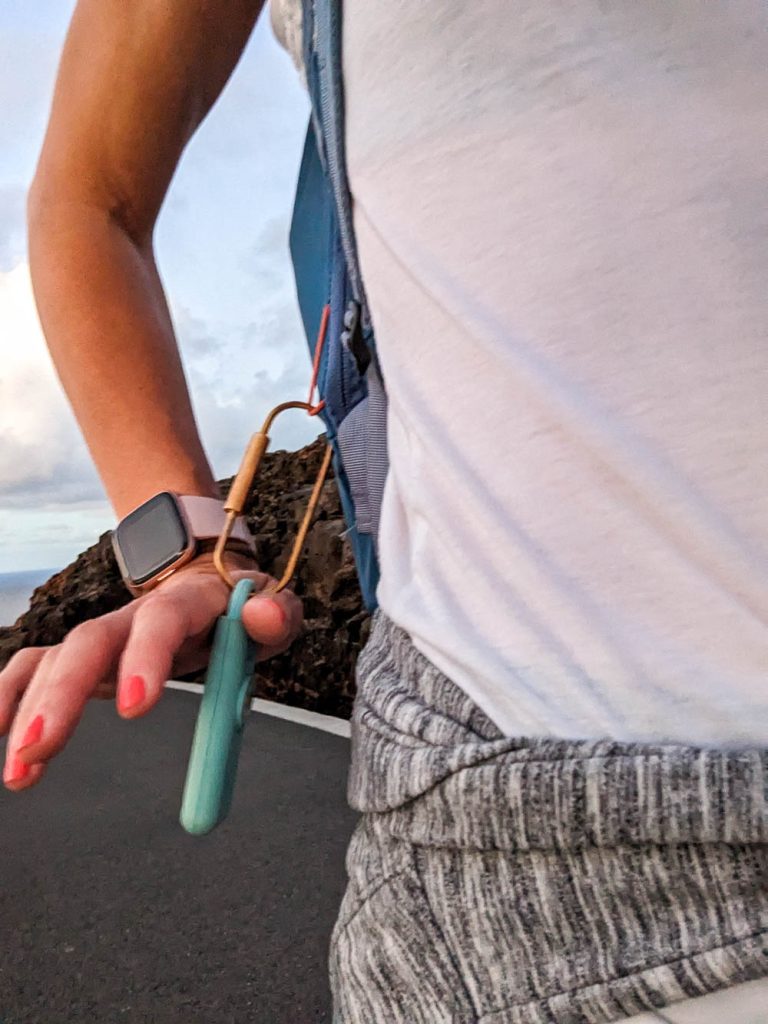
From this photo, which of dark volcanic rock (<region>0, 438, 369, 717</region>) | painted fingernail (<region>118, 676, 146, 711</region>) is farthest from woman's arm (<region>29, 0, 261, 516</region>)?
dark volcanic rock (<region>0, 438, 369, 717</region>)

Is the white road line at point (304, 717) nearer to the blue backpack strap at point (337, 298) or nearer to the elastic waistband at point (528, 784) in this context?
the blue backpack strap at point (337, 298)

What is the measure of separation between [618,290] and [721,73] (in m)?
0.10

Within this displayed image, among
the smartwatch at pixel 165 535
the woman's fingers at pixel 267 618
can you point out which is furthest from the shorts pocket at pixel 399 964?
the smartwatch at pixel 165 535

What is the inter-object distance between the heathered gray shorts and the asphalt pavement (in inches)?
84.6

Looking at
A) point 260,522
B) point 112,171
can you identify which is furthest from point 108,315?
point 260,522

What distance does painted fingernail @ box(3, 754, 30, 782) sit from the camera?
389mm

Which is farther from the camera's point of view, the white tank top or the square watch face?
the square watch face

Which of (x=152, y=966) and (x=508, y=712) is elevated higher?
(x=508, y=712)

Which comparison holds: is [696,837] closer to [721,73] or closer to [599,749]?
[599,749]

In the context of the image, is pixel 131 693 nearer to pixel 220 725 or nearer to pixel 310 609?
pixel 220 725

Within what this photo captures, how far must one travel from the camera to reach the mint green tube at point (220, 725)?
1.40 ft

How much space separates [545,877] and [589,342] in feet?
0.76

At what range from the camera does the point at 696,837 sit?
0.31 metres

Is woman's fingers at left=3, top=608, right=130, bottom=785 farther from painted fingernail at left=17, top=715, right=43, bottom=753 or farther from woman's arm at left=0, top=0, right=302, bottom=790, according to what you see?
woman's arm at left=0, top=0, right=302, bottom=790
